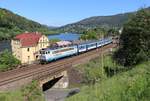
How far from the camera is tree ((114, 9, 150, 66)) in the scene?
39.1m

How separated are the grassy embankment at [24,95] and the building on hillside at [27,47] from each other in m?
43.2

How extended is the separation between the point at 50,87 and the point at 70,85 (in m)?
3.12

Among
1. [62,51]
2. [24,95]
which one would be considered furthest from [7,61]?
[24,95]

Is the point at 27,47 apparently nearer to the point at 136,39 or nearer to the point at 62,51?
the point at 62,51

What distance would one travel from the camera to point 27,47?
7769 cm

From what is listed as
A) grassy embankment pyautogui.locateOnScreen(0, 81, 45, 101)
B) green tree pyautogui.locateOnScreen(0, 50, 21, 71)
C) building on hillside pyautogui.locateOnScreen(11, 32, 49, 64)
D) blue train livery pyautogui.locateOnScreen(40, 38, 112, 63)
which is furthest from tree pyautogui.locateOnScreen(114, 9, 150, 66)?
building on hillside pyautogui.locateOnScreen(11, 32, 49, 64)

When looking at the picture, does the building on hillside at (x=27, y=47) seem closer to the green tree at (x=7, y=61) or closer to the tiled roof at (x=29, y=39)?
the tiled roof at (x=29, y=39)

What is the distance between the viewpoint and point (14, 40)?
7956cm

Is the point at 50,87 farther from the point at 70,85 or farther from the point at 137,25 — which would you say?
the point at 137,25

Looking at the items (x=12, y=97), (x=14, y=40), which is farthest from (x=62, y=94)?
(x=14, y=40)

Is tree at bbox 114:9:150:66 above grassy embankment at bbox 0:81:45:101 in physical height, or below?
above

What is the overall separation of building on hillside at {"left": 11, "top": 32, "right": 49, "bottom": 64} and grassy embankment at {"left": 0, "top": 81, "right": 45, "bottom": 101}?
43.2m

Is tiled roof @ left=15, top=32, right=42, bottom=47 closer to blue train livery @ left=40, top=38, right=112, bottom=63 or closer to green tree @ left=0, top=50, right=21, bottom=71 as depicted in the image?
blue train livery @ left=40, top=38, right=112, bottom=63

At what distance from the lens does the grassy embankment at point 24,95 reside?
29203 mm
